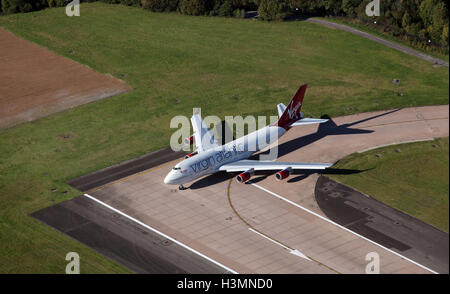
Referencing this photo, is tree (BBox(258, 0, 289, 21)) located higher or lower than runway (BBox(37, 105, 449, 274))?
higher

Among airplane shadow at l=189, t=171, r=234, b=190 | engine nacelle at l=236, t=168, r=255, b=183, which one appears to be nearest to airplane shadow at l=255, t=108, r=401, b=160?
airplane shadow at l=189, t=171, r=234, b=190

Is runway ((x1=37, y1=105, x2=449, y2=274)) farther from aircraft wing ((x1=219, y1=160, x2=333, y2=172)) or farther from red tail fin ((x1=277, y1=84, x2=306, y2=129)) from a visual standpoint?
red tail fin ((x1=277, y1=84, x2=306, y2=129))

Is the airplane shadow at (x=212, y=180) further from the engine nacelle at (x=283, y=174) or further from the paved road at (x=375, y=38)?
the paved road at (x=375, y=38)

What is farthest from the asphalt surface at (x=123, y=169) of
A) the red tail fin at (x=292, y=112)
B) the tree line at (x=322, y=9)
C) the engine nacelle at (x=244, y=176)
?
the tree line at (x=322, y=9)

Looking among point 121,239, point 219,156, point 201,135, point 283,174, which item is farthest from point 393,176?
point 121,239

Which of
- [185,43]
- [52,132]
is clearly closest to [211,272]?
[52,132]

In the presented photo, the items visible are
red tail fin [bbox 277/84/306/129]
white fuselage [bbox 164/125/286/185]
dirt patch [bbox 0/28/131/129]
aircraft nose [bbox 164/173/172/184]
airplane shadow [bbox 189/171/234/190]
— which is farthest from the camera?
dirt patch [bbox 0/28/131/129]

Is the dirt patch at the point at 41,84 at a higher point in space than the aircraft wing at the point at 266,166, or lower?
higher

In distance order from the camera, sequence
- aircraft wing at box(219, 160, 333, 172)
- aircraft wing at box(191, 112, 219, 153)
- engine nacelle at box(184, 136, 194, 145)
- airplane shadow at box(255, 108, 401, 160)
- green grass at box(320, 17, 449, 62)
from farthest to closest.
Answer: green grass at box(320, 17, 449, 62) < airplane shadow at box(255, 108, 401, 160) < engine nacelle at box(184, 136, 194, 145) < aircraft wing at box(191, 112, 219, 153) < aircraft wing at box(219, 160, 333, 172)
